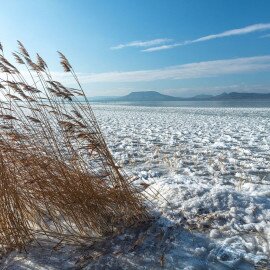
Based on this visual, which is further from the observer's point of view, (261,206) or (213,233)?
(261,206)

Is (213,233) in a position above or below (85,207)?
below

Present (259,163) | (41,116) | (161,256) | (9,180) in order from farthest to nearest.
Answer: (259,163)
(41,116)
(9,180)
(161,256)

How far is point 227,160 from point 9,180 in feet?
16.6

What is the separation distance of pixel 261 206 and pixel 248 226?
40 centimetres

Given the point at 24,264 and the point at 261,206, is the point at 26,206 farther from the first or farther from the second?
the point at 261,206

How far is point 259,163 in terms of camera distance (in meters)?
6.94

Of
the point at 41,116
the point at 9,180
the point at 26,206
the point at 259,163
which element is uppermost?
the point at 41,116

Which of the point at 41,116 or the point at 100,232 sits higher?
the point at 41,116

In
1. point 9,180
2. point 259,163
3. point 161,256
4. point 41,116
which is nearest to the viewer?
point 161,256

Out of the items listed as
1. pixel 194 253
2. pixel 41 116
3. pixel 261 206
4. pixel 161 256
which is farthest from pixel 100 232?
pixel 261 206

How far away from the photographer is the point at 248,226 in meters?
3.29

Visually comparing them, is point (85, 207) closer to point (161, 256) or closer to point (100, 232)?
point (100, 232)

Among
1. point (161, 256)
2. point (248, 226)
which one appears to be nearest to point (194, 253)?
point (161, 256)

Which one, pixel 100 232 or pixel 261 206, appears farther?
pixel 261 206
